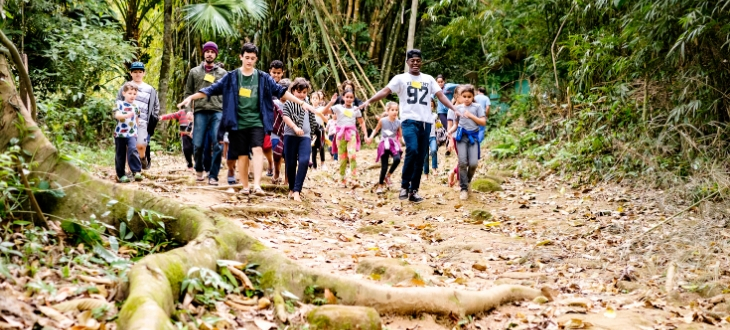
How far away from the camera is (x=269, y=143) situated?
27.7ft

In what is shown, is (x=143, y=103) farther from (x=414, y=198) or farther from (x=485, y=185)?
(x=485, y=185)

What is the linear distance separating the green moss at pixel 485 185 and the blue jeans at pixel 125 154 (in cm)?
468

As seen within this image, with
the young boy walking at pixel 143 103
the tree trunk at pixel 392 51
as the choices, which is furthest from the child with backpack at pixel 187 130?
the tree trunk at pixel 392 51

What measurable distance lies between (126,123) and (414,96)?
3342mm

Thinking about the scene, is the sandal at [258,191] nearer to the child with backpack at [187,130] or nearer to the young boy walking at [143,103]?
the young boy walking at [143,103]

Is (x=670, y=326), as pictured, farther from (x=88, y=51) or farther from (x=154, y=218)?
(x=88, y=51)

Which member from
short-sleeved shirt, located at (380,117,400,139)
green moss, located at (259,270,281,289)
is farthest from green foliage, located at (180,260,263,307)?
short-sleeved shirt, located at (380,117,400,139)

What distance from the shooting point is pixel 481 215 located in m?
7.69

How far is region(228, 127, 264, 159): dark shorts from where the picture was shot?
7.13 metres

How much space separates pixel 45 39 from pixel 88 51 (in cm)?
71

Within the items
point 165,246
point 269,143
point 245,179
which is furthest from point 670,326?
point 269,143

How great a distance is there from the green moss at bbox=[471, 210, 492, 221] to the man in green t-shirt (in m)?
2.23

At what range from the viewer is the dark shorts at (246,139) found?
7128 millimetres

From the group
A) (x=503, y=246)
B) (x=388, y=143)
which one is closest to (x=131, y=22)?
(x=388, y=143)
